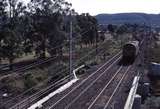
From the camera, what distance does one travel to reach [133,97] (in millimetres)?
24828

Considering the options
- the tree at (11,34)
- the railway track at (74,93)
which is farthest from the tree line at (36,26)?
the railway track at (74,93)

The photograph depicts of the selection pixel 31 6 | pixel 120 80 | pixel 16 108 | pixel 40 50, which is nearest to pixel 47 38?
pixel 40 50

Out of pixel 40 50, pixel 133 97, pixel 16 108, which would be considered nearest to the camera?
pixel 16 108

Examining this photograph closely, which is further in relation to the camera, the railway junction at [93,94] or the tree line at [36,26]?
the tree line at [36,26]

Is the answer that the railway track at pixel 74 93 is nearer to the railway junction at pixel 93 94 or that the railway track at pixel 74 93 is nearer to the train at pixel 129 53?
the railway junction at pixel 93 94

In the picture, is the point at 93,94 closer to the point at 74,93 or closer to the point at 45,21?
the point at 74,93

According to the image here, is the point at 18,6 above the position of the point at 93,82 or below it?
above

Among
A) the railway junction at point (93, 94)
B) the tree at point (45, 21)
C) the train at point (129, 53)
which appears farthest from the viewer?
the tree at point (45, 21)

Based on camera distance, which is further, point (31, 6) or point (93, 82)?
point (31, 6)

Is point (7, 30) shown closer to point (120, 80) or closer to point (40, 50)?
point (40, 50)

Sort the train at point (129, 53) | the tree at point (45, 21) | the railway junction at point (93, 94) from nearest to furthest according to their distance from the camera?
the railway junction at point (93, 94), the train at point (129, 53), the tree at point (45, 21)

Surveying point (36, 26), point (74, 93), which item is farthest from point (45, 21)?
point (74, 93)

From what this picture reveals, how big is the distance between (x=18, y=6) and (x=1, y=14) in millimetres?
4310

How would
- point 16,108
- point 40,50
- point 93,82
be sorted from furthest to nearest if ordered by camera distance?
point 40,50
point 93,82
point 16,108
